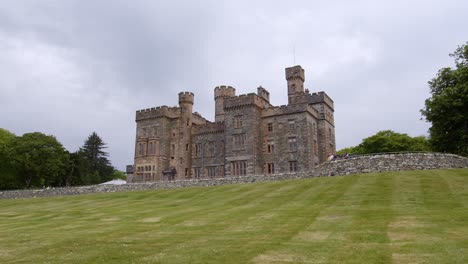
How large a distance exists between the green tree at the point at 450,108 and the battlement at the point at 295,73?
18.5 m

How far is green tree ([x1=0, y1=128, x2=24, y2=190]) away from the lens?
6750 cm

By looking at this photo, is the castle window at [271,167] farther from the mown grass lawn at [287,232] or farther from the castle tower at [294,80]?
the mown grass lawn at [287,232]

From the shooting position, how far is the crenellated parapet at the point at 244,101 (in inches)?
2045

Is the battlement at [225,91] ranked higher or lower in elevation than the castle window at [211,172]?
higher

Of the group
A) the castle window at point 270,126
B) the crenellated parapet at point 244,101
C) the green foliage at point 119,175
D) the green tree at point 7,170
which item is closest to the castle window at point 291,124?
the castle window at point 270,126

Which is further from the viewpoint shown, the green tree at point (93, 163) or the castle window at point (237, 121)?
the green tree at point (93, 163)

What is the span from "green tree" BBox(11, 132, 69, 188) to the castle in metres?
20.5

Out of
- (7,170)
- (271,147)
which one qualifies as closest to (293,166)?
(271,147)

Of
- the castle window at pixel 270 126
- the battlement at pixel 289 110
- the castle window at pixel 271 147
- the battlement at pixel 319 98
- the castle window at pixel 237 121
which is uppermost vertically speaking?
the battlement at pixel 319 98

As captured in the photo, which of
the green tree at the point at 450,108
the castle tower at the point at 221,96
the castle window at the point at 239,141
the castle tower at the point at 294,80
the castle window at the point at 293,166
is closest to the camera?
the green tree at the point at 450,108

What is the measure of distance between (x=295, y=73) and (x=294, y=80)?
3.50ft

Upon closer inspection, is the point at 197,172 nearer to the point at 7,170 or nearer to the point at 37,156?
the point at 37,156

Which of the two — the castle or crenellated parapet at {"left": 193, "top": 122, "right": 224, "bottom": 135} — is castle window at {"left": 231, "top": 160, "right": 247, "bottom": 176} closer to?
the castle

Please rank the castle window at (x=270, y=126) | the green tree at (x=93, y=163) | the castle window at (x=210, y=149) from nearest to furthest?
the castle window at (x=270, y=126) → the castle window at (x=210, y=149) → the green tree at (x=93, y=163)
